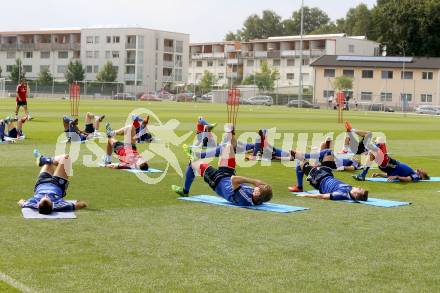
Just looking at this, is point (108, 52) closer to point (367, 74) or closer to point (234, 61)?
point (234, 61)

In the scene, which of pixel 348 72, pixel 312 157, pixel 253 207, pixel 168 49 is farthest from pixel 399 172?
pixel 168 49

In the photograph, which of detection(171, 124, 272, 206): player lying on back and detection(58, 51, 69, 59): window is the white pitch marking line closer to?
detection(171, 124, 272, 206): player lying on back

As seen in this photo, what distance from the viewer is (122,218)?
12.0 metres

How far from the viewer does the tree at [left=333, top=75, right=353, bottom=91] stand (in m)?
104

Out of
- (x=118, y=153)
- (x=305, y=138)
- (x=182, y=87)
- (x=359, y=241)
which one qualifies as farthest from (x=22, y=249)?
(x=182, y=87)

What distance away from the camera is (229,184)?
13.9 meters

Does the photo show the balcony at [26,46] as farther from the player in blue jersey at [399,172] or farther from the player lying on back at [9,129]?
the player in blue jersey at [399,172]

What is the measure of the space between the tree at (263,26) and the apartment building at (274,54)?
2969 centimetres

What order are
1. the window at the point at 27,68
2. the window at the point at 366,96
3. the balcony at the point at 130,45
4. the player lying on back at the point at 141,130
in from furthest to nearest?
the window at the point at 27,68
the balcony at the point at 130,45
the window at the point at 366,96
the player lying on back at the point at 141,130

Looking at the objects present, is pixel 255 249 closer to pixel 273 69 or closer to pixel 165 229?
pixel 165 229

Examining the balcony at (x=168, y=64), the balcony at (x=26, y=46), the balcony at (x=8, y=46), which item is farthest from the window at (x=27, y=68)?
the balcony at (x=168, y=64)

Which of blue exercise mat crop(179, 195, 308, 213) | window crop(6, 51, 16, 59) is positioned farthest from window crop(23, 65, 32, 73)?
blue exercise mat crop(179, 195, 308, 213)

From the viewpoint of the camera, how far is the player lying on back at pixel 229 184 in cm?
1348

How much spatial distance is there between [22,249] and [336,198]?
741 cm
